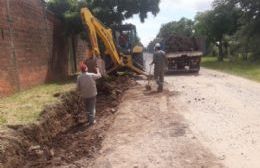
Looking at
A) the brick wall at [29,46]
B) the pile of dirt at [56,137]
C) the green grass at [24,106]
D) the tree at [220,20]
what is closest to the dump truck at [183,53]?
the brick wall at [29,46]

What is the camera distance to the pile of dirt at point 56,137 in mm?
9555

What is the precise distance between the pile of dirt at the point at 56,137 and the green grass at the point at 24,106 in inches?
10.0

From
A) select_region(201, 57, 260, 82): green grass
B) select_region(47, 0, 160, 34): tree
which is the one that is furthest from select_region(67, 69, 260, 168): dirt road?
select_region(47, 0, 160, 34): tree

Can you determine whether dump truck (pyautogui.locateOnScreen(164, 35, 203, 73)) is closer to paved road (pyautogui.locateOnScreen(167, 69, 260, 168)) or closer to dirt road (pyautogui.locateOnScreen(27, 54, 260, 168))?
paved road (pyautogui.locateOnScreen(167, 69, 260, 168))

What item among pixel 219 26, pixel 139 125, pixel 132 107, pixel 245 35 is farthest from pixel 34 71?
pixel 219 26

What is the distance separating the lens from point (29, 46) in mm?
19109

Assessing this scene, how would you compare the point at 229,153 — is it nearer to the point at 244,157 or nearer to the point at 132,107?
the point at 244,157

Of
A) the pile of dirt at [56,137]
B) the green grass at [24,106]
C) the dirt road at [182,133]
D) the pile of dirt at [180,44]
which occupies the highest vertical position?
the pile of dirt at [180,44]

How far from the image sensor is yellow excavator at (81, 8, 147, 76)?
20.3m

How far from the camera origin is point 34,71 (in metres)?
19.7

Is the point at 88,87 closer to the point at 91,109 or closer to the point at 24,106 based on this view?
the point at 91,109

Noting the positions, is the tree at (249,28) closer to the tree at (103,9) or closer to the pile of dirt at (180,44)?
the pile of dirt at (180,44)

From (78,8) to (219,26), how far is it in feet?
69.6

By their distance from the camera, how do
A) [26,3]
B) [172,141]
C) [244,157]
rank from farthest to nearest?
1. [26,3]
2. [172,141]
3. [244,157]
